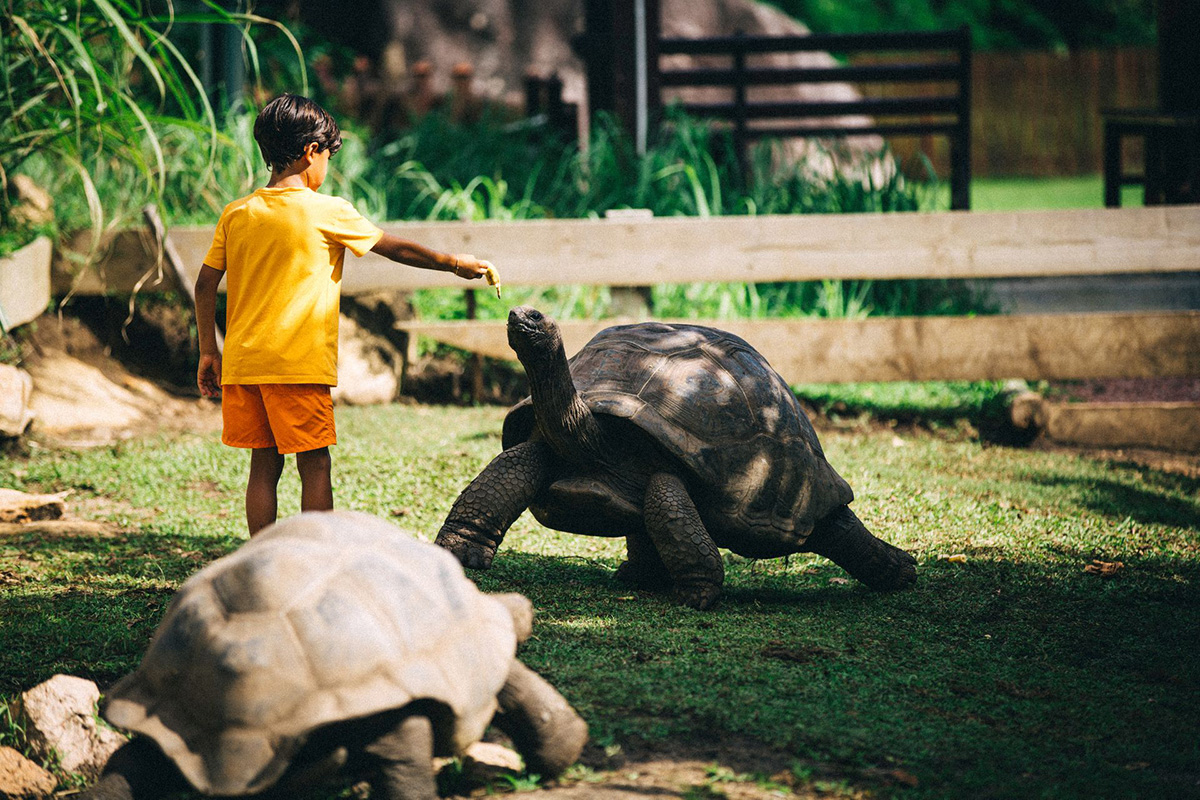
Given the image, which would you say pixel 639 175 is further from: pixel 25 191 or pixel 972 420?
pixel 25 191

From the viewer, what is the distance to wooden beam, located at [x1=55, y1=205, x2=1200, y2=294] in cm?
700

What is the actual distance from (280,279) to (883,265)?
177 inches

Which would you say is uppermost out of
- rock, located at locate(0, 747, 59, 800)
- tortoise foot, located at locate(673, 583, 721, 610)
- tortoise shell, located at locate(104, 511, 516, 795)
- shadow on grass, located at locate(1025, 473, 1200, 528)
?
tortoise shell, located at locate(104, 511, 516, 795)

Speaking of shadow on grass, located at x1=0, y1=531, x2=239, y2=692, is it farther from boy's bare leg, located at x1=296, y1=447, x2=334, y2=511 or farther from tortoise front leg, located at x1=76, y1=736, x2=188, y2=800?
tortoise front leg, located at x1=76, y1=736, x2=188, y2=800

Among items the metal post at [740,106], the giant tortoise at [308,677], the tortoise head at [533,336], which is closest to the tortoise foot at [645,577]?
the tortoise head at [533,336]

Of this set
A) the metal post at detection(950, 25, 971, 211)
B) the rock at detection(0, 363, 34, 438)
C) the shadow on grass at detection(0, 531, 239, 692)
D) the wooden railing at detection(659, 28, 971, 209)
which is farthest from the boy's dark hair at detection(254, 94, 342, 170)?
the metal post at detection(950, 25, 971, 211)

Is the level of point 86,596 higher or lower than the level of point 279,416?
lower

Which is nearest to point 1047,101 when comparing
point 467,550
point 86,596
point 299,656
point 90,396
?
point 90,396

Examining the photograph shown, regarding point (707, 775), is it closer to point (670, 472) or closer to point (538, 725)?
point (538, 725)

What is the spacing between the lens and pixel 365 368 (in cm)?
729

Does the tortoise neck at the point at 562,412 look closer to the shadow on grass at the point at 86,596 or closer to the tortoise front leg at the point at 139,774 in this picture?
the shadow on grass at the point at 86,596

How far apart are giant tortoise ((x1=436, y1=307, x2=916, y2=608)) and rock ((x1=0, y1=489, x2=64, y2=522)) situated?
2.03 meters

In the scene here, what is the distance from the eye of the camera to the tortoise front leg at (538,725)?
2.62m

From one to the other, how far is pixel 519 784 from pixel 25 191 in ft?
19.6
